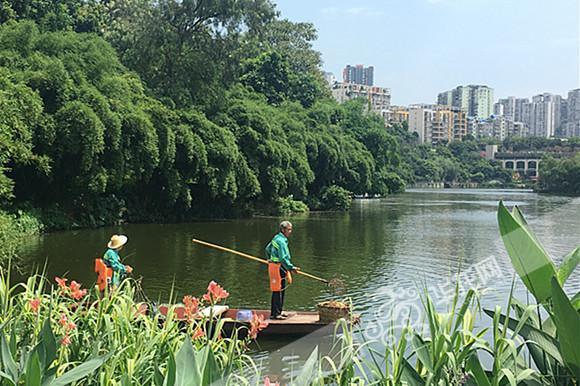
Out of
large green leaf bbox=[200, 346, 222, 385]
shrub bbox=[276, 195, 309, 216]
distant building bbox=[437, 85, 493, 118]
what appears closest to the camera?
large green leaf bbox=[200, 346, 222, 385]

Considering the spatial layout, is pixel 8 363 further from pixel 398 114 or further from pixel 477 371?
pixel 398 114

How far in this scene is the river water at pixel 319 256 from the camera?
1079 cm

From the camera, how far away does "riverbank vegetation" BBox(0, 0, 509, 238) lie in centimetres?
1794

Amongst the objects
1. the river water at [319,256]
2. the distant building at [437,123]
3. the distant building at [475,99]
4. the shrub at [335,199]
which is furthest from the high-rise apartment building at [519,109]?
the river water at [319,256]

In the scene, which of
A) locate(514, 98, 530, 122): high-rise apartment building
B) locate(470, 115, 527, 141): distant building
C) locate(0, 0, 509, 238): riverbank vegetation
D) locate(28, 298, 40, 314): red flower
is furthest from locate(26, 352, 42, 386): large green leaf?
locate(514, 98, 530, 122): high-rise apartment building

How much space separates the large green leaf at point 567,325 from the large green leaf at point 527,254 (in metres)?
0.16

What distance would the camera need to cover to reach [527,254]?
6.48 feet

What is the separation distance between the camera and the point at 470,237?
20.3m

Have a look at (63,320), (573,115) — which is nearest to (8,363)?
(63,320)

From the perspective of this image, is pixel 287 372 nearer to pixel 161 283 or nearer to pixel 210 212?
pixel 161 283

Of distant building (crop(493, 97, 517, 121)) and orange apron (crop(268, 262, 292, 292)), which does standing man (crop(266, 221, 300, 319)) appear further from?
distant building (crop(493, 97, 517, 121))

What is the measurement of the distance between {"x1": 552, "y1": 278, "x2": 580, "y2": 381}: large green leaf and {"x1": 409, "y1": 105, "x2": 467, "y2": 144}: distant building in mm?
120112

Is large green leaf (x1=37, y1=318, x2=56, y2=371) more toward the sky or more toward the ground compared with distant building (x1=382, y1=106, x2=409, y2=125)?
more toward the ground

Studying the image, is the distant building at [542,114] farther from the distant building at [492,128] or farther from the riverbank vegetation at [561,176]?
the riverbank vegetation at [561,176]
